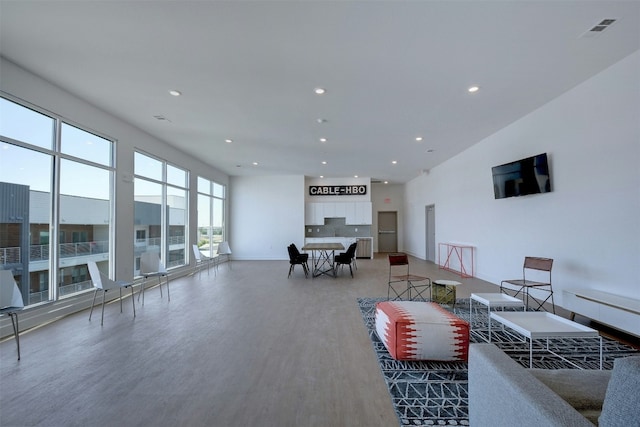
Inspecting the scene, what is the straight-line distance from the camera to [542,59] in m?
3.17

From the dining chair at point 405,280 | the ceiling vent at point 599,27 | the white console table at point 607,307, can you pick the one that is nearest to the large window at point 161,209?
the dining chair at point 405,280

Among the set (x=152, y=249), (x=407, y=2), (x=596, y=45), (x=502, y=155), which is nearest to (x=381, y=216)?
(x=502, y=155)

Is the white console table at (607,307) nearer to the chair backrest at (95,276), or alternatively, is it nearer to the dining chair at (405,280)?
the dining chair at (405,280)

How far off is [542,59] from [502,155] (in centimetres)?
253

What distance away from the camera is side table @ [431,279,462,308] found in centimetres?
425

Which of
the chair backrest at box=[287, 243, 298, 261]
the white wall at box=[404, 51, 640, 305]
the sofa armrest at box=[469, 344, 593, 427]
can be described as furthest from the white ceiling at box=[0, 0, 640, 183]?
the chair backrest at box=[287, 243, 298, 261]

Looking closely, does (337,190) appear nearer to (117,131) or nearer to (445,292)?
(445,292)

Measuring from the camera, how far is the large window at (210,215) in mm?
8422

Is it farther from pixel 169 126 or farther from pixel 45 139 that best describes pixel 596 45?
pixel 45 139

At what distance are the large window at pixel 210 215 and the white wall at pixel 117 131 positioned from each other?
1419 mm

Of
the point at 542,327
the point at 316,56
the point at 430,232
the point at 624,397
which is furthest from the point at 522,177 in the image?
the point at 430,232

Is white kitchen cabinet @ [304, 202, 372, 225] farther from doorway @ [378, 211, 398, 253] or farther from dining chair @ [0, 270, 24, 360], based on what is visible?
dining chair @ [0, 270, 24, 360]

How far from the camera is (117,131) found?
16.5 feet

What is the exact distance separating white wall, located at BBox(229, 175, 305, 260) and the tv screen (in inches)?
249
